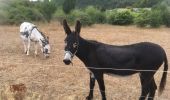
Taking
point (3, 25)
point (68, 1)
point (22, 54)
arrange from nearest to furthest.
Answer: point (22, 54) < point (3, 25) < point (68, 1)

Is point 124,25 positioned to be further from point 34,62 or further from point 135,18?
point 34,62

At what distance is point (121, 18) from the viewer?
25.7 m

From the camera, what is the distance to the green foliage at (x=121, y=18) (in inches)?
1009

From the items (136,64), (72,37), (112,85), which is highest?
(72,37)

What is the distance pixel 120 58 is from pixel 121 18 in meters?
20.0

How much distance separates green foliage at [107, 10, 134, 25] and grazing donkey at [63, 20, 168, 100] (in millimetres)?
19711

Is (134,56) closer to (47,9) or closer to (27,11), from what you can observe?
(27,11)

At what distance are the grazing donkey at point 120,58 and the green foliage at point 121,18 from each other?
1971cm

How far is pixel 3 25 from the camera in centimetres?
2158

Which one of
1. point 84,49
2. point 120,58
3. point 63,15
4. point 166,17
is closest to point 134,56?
point 120,58

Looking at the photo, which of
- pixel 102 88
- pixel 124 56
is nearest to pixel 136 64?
pixel 124 56

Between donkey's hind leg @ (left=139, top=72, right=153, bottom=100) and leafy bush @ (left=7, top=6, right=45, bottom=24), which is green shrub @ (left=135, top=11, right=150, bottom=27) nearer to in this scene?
leafy bush @ (left=7, top=6, right=45, bottom=24)

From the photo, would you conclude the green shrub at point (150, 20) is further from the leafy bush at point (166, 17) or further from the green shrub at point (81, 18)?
the green shrub at point (81, 18)

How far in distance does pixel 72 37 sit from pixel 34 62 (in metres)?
4.89
